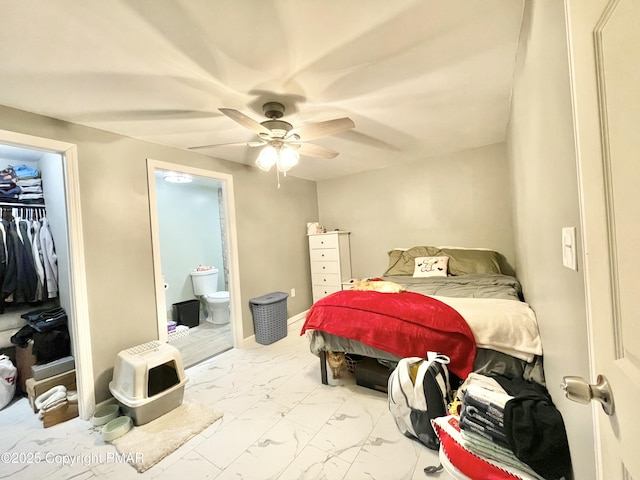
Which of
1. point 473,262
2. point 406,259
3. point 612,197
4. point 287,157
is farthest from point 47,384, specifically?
point 473,262

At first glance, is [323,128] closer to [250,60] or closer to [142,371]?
[250,60]

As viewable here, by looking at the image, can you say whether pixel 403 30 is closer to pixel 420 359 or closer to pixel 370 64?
pixel 370 64

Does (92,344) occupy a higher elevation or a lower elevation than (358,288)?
lower

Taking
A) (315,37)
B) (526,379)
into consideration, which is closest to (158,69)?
(315,37)

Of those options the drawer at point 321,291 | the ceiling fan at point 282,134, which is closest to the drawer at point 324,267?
the drawer at point 321,291

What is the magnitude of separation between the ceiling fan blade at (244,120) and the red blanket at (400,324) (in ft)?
4.56

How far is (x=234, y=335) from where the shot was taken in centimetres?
306

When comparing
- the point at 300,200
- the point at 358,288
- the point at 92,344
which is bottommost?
the point at 92,344

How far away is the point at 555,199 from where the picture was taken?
0.91 m

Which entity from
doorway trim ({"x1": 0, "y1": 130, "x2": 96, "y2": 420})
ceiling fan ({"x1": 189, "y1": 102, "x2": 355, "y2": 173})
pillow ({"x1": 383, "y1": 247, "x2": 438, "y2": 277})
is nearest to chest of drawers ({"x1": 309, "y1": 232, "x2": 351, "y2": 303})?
pillow ({"x1": 383, "y1": 247, "x2": 438, "y2": 277})

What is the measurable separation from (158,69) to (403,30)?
1278 mm

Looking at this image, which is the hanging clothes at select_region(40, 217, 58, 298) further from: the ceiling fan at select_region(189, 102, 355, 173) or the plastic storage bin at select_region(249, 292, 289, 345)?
the ceiling fan at select_region(189, 102, 355, 173)

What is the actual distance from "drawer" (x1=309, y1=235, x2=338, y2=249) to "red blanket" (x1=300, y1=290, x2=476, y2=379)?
67.4 inches

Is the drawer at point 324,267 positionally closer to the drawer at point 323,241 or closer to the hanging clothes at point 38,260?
the drawer at point 323,241
